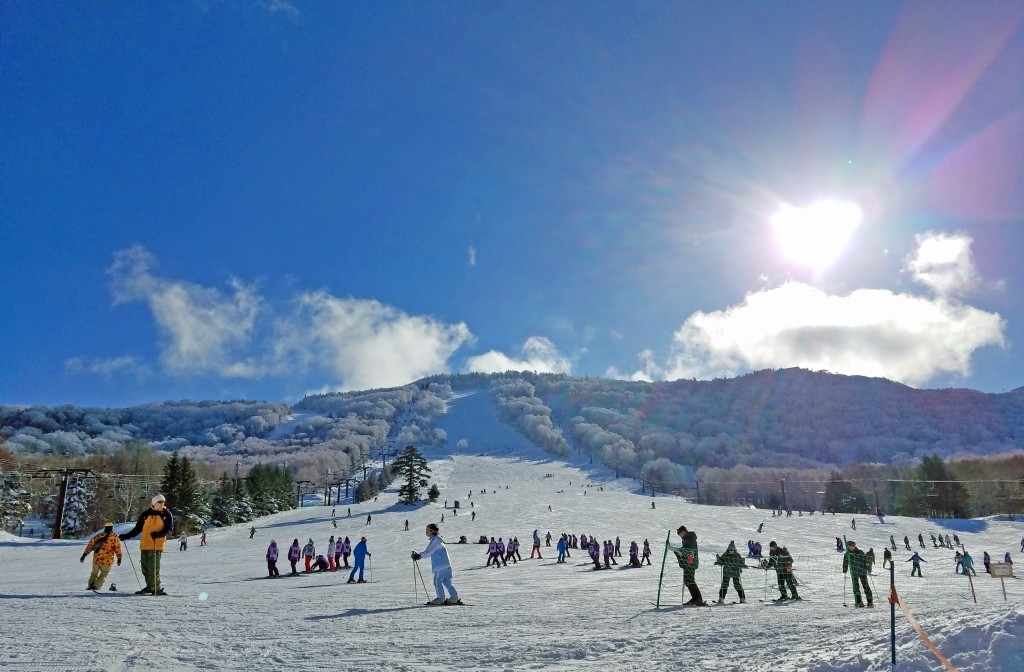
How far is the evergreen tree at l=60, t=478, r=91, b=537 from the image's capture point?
61.9 meters

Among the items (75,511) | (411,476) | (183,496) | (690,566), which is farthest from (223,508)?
(690,566)

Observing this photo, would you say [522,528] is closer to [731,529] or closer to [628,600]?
[731,529]

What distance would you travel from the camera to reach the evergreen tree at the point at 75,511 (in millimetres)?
61906

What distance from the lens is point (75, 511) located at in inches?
2472

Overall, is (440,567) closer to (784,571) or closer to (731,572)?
(731,572)

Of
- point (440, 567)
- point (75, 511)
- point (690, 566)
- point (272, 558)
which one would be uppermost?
point (75, 511)

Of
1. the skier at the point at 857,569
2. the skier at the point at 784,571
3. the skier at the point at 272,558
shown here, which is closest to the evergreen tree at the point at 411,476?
the skier at the point at 272,558

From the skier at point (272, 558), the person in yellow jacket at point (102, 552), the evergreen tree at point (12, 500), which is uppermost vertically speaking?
the evergreen tree at point (12, 500)

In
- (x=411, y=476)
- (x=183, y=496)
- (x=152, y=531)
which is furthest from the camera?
(x=411, y=476)

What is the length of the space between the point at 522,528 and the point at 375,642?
4772cm

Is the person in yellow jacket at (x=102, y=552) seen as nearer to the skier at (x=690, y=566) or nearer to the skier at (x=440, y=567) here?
the skier at (x=440, y=567)

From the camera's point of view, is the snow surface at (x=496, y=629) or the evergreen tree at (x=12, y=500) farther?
the evergreen tree at (x=12, y=500)

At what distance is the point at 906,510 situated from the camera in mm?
83438

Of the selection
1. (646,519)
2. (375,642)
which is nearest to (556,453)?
(646,519)
